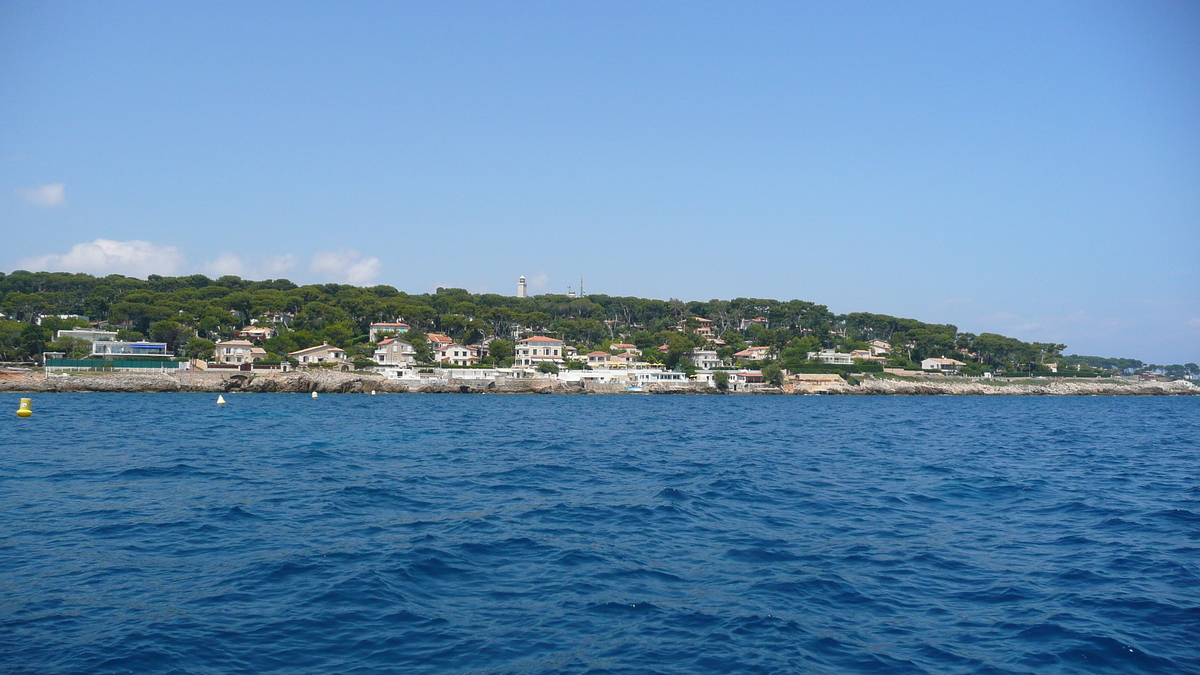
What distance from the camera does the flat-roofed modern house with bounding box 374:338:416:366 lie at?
73.9m

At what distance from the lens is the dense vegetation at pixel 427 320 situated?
78.7 metres

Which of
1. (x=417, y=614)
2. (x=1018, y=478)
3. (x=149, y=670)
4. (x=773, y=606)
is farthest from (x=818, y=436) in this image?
(x=149, y=670)

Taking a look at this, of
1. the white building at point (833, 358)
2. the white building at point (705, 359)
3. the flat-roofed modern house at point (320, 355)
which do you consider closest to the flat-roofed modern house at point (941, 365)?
the white building at point (833, 358)

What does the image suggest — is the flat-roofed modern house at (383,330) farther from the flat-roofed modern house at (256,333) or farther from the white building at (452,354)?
the flat-roofed modern house at (256,333)

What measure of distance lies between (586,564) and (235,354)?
70794mm

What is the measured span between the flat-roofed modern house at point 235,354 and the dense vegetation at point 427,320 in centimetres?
129

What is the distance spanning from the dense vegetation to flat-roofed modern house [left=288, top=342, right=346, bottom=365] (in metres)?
1.87

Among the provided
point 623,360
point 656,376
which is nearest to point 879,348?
point 623,360

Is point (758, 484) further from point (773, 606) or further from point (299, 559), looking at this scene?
point (299, 559)

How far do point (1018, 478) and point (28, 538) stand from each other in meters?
18.2

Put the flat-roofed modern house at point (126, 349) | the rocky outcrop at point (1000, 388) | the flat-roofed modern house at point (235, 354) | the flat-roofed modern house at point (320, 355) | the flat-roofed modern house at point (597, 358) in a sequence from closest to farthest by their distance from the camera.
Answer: the flat-roofed modern house at point (126, 349) → the flat-roofed modern house at point (235, 354) → the flat-roofed modern house at point (320, 355) → the flat-roofed modern house at point (597, 358) → the rocky outcrop at point (1000, 388)

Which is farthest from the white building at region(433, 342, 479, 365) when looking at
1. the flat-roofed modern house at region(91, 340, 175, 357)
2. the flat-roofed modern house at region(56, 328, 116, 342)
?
the flat-roofed modern house at region(56, 328, 116, 342)

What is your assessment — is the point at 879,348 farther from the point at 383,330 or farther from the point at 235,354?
the point at 235,354

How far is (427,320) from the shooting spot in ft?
300
